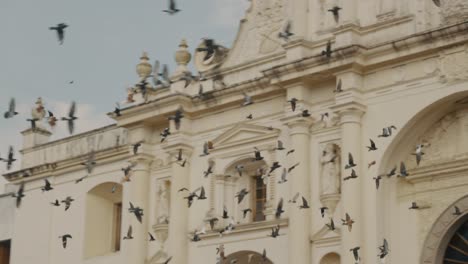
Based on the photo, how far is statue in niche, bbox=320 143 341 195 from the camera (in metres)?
22.3

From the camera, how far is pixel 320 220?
2239 cm

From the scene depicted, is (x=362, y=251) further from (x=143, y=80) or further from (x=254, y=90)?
(x=143, y=80)

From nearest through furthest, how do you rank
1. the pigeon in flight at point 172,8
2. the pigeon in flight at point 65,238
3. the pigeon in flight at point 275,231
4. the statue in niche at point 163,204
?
the pigeon in flight at point 172,8 → the pigeon in flight at point 275,231 → the statue in niche at point 163,204 → the pigeon in flight at point 65,238

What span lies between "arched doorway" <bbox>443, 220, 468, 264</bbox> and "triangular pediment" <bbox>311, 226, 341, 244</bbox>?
2.05m

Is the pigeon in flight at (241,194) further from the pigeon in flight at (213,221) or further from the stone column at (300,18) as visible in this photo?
the stone column at (300,18)

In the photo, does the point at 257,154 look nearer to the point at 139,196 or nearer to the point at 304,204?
the point at 304,204

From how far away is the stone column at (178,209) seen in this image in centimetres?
2469

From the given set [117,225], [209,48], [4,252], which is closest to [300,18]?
[209,48]

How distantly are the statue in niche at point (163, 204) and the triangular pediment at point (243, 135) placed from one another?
5.78 feet

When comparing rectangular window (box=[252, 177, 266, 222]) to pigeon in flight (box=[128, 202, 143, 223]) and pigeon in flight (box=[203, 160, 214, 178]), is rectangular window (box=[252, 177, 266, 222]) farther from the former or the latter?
pigeon in flight (box=[128, 202, 143, 223])

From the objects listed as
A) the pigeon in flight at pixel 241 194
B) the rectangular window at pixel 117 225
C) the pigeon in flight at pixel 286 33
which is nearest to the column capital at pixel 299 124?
the pigeon in flight at pixel 241 194

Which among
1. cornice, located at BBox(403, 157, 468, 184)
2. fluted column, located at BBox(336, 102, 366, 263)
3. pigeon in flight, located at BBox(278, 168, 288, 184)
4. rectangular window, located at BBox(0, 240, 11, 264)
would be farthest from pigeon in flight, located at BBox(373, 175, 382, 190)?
rectangular window, located at BBox(0, 240, 11, 264)

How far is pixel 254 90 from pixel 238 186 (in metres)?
2.21

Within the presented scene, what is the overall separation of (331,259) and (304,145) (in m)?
2.33
